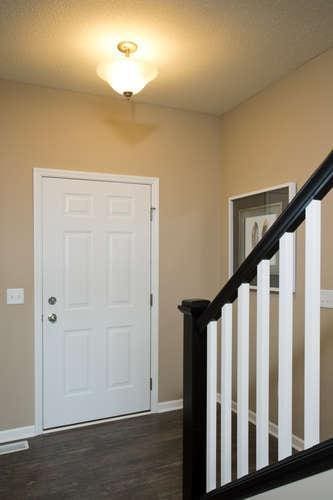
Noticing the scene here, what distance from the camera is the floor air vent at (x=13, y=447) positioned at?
2.60 metres

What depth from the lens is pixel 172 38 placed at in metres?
2.24

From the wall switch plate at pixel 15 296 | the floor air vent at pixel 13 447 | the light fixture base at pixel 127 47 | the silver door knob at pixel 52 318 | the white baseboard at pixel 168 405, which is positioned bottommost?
the floor air vent at pixel 13 447

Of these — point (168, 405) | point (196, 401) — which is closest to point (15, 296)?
point (168, 405)

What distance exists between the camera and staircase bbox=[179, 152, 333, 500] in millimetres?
1078

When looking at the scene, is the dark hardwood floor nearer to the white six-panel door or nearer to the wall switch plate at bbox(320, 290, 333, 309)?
the white six-panel door

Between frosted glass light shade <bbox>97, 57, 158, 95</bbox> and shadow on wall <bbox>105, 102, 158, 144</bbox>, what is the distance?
91 cm

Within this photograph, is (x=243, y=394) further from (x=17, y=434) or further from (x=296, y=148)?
(x=17, y=434)

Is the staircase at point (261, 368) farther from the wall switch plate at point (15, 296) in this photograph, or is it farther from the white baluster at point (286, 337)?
the wall switch plate at point (15, 296)

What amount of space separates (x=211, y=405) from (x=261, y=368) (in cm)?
41

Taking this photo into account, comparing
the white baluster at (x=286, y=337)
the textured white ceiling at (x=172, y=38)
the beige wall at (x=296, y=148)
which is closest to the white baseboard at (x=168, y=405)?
the beige wall at (x=296, y=148)

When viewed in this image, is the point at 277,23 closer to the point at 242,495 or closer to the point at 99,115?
the point at 99,115

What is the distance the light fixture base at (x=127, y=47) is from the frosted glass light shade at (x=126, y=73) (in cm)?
19

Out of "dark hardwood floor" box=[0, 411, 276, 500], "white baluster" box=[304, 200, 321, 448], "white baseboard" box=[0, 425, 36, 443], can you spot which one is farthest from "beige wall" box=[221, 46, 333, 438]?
"white baseboard" box=[0, 425, 36, 443]

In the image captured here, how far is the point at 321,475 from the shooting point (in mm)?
989
